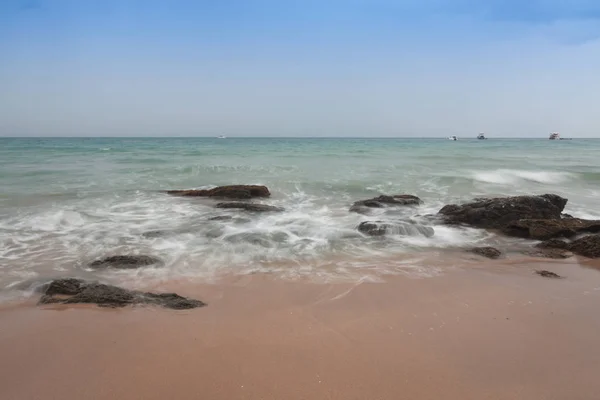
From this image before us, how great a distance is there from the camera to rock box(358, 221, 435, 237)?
23.8 ft

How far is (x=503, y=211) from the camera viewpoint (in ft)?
26.3

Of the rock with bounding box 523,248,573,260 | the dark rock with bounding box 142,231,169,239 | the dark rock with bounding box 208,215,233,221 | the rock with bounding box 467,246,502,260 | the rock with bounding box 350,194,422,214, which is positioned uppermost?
the rock with bounding box 350,194,422,214

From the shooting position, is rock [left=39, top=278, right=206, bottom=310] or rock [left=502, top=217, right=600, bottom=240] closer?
rock [left=39, top=278, right=206, bottom=310]

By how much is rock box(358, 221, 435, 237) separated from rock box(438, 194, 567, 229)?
1113 millimetres

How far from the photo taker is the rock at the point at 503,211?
7.93 meters

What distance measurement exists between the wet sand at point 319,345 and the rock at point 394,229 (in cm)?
260

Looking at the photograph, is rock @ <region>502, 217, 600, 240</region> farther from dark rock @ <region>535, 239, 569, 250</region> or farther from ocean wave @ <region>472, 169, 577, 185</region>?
ocean wave @ <region>472, 169, 577, 185</region>

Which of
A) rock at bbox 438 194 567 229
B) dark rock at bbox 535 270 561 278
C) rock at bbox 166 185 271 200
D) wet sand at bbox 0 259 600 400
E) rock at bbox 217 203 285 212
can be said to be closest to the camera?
wet sand at bbox 0 259 600 400

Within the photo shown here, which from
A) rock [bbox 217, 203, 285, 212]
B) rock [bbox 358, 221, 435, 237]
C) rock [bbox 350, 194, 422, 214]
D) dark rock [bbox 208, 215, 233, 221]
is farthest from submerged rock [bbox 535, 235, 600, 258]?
dark rock [bbox 208, 215, 233, 221]

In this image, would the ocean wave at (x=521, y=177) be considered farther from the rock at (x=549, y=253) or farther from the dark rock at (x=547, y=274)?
the dark rock at (x=547, y=274)

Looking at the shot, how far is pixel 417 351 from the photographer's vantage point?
3.20m

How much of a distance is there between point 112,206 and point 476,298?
366 inches

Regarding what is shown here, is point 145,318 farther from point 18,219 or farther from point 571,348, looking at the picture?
point 18,219

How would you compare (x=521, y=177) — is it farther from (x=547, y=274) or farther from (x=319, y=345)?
(x=319, y=345)
